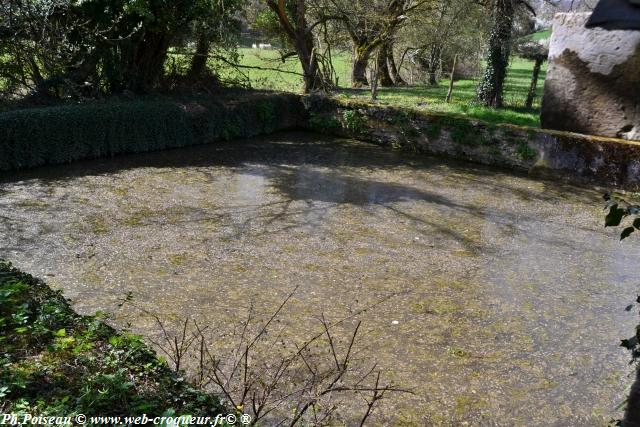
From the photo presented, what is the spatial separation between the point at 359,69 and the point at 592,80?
939 cm

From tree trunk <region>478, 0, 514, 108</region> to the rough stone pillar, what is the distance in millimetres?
2477

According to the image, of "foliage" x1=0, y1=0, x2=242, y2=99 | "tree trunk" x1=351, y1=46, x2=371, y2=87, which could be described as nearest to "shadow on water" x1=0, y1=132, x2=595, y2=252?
"foliage" x1=0, y1=0, x2=242, y2=99

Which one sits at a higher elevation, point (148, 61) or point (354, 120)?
point (148, 61)

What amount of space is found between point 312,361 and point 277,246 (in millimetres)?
2807

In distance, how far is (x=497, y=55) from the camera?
13.9 meters

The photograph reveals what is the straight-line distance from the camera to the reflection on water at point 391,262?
16.0 feet

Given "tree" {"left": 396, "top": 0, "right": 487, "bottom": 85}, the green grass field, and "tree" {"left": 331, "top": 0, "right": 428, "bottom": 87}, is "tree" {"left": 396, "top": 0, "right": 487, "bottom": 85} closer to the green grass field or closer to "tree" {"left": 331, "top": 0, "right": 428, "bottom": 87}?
"tree" {"left": 331, "top": 0, "right": 428, "bottom": 87}

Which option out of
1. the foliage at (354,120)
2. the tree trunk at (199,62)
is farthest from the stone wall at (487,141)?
the tree trunk at (199,62)

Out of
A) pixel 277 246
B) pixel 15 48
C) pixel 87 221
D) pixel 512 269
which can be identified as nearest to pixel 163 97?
pixel 15 48

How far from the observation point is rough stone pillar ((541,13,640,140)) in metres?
10.4

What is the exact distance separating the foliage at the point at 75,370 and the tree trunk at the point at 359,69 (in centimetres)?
1583

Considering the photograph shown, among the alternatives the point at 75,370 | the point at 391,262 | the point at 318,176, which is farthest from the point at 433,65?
the point at 75,370

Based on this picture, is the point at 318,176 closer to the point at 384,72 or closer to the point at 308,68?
the point at 308,68

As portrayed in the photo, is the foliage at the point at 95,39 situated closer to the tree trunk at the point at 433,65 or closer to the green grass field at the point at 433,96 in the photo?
the green grass field at the point at 433,96
